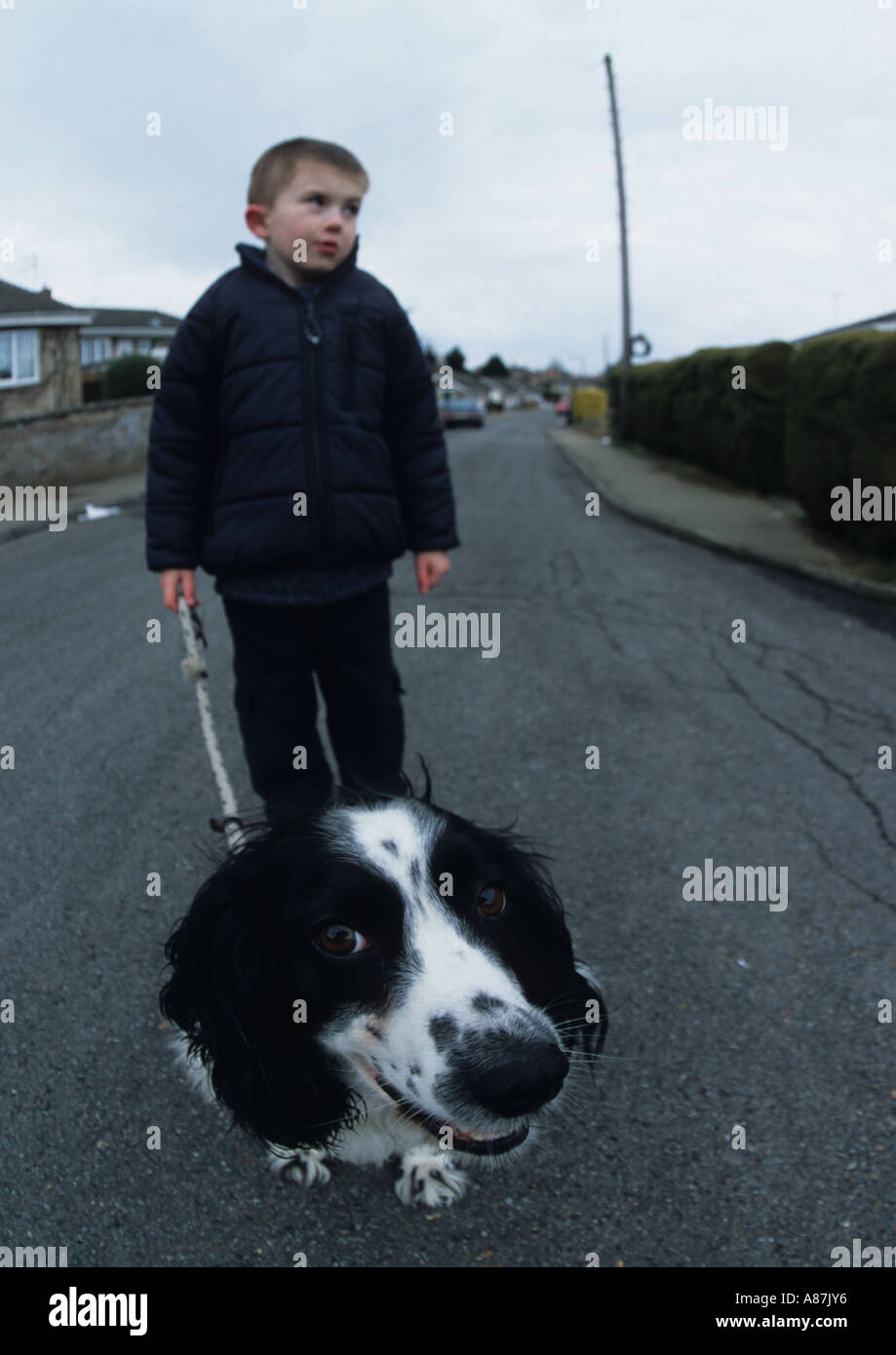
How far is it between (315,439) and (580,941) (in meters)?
1.70

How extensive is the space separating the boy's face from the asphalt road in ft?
6.41

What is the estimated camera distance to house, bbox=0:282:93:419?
23.4 m

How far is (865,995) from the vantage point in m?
2.76

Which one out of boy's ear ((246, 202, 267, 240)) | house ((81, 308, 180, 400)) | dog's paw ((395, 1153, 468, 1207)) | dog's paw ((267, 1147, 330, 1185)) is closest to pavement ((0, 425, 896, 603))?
boy's ear ((246, 202, 267, 240))

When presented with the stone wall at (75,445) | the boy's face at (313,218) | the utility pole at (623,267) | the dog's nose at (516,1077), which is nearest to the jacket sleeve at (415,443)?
the boy's face at (313,218)

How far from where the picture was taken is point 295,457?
250 centimetres

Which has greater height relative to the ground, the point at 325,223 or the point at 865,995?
the point at 325,223

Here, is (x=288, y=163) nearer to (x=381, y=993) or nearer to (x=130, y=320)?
(x=381, y=993)

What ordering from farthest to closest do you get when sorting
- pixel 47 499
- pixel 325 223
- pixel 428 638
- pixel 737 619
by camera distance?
1. pixel 47 499
2. pixel 737 619
3. pixel 428 638
4. pixel 325 223

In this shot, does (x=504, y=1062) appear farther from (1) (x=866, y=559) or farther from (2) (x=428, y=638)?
(1) (x=866, y=559)

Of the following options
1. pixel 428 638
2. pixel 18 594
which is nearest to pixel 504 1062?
pixel 428 638

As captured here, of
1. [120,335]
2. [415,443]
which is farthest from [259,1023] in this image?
[120,335]

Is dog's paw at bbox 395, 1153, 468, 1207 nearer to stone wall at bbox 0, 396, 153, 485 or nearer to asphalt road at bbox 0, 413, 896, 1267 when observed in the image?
asphalt road at bbox 0, 413, 896, 1267

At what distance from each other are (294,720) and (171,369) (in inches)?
39.7
